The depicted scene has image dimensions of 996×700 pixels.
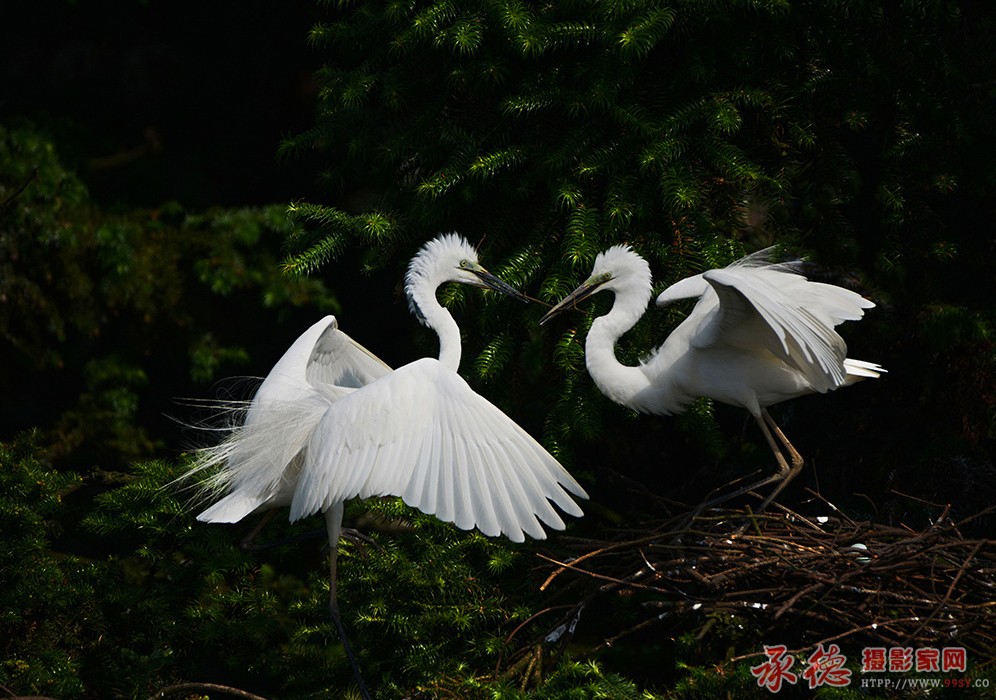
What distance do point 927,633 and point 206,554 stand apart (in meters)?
2.28

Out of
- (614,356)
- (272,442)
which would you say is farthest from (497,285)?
(272,442)

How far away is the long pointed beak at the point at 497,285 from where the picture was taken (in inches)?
143

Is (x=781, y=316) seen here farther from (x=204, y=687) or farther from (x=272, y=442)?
(x=204, y=687)

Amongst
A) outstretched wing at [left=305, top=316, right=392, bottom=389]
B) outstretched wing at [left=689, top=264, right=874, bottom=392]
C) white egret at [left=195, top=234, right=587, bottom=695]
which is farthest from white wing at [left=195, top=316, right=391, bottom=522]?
outstretched wing at [left=689, top=264, right=874, bottom=392]

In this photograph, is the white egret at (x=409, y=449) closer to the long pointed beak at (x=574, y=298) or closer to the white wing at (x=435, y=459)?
the white wing at (x=435, y=459)

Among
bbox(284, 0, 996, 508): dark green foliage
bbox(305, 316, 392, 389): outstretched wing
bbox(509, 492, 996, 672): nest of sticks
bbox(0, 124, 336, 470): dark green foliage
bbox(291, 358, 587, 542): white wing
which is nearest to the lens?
bbox(291, 358, 587, 542): white wing

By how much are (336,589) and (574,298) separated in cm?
125

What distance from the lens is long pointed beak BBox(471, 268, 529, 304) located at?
3621mm

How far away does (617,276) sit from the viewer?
11.7 ft

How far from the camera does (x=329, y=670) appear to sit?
3.51 m

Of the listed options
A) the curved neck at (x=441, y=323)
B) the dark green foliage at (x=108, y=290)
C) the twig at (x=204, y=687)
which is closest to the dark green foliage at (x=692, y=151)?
the curved neck at (x=441, y=323)

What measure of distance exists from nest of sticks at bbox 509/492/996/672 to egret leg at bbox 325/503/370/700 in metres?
0.50

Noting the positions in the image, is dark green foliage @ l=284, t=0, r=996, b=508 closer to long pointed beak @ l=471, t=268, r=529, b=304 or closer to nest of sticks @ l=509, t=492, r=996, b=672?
long pointed beak @ l=471, t=268, r=529, b=304

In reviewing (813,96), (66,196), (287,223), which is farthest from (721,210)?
(66,196)
